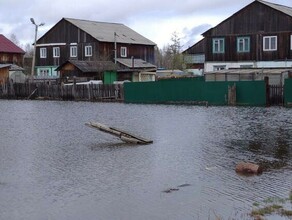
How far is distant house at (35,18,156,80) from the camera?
6228 cm

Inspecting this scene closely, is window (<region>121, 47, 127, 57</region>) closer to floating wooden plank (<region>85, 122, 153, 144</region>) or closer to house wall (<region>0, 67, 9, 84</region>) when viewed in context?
house wall (<region>0, 67, 9, 84</region>)

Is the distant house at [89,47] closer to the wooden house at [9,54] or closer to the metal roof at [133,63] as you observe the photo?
the metal roof at [133,63]

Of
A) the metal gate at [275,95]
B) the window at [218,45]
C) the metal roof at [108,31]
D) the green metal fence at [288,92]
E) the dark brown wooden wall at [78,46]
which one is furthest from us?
the metal roof at [108,31]

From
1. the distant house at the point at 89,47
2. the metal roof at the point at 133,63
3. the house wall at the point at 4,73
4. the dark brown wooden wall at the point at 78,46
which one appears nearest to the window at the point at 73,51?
the distant house at the point at 89,47

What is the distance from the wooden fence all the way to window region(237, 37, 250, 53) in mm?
14807

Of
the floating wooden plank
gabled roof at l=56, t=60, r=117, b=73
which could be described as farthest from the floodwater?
gabled roof at l=56, t=60, r=117, b=73

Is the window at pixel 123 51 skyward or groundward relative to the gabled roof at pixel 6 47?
groundward

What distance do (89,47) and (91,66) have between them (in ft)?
27.8

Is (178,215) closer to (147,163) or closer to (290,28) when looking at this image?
(147,163)

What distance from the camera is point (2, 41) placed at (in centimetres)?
7662

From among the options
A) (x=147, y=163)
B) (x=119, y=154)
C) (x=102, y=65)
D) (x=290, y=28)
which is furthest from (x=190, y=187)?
(x=102, y=65)

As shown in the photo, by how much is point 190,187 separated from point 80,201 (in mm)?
2304

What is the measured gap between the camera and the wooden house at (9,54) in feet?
244

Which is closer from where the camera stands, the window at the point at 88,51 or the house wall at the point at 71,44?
the house wall at the point at 71,44
